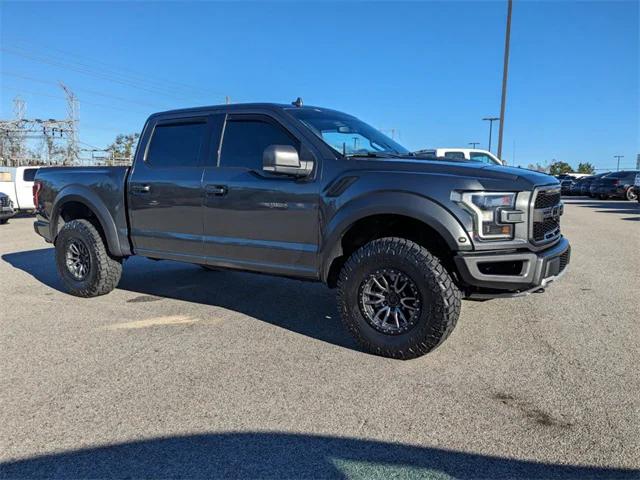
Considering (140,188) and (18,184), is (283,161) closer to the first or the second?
(140,188)

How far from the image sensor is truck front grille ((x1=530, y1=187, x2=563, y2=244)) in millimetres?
3752

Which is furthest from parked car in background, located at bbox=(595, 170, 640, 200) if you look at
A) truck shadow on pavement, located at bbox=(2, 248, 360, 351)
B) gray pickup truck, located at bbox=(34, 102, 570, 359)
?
gray pickup truck, located at bbox=(34, 102, 570, 359)

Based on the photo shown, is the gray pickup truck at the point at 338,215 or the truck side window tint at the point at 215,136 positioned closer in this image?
the gray pickup truck at the point at 338,215

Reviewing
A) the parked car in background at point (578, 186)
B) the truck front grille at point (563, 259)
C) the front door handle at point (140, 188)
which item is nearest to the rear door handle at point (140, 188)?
the front door handle at point (140, 188)

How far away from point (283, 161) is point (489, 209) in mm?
1610

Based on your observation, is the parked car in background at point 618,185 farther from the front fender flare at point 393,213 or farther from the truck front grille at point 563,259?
the front fender flare at point 393,213

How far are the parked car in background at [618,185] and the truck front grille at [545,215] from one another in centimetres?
2775

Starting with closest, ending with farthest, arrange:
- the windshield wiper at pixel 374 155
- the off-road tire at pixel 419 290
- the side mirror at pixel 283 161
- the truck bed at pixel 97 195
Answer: the off-road tire at pixel 419 290
the side mirror at pixel 283 161
the windshield wiper at pixel 374 155
the truck bed at pixel 97 195

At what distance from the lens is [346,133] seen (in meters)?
4.76

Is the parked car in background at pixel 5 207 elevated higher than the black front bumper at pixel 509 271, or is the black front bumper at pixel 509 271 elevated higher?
the black front bumper at pixel 509 271

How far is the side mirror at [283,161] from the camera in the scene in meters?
4.03

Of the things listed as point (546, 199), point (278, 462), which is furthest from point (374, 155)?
point (278, 462)

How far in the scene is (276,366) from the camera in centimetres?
387

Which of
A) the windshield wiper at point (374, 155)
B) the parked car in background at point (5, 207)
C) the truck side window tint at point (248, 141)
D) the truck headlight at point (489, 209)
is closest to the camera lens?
the truck headlight at point (489, 209)
